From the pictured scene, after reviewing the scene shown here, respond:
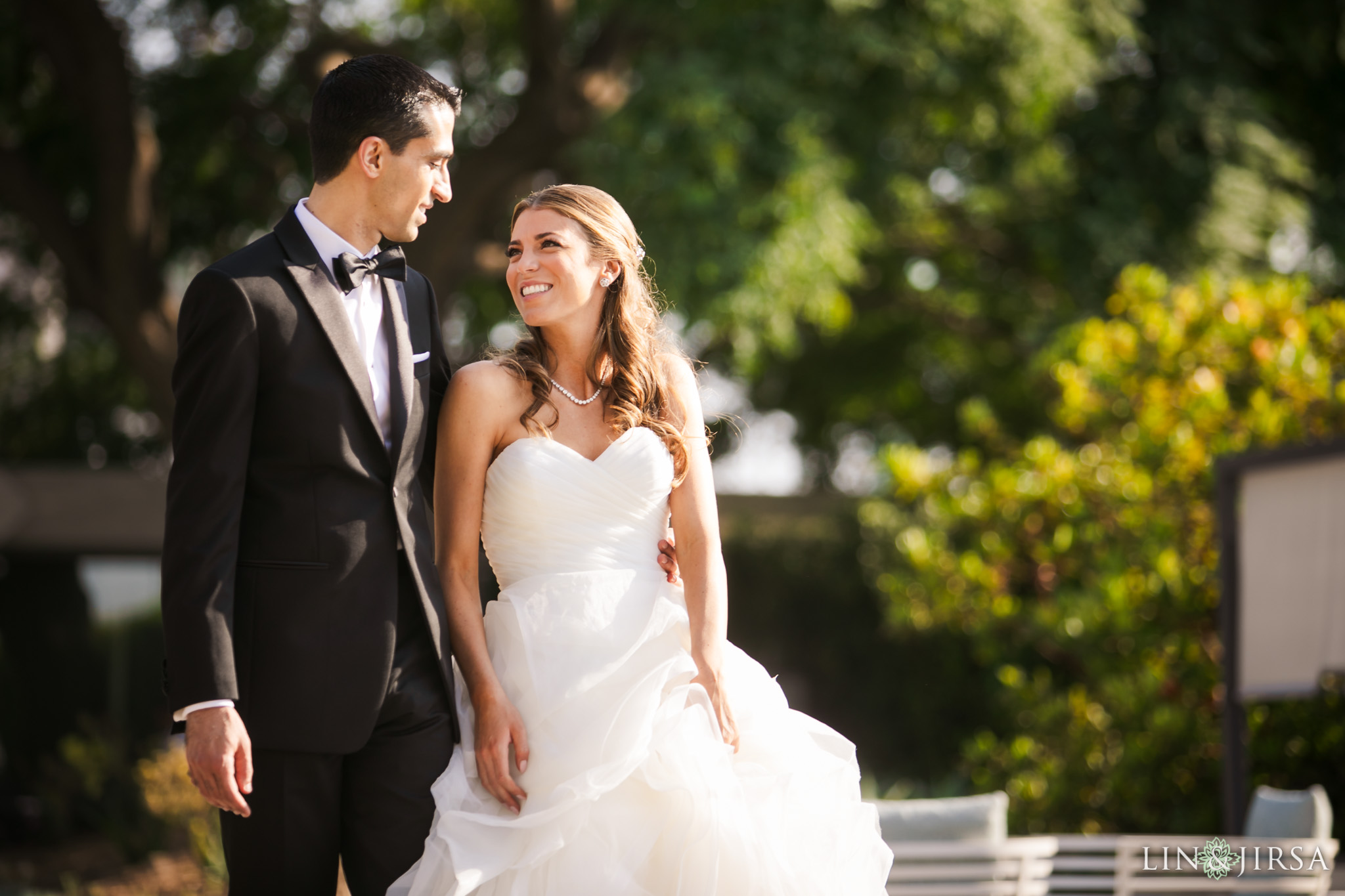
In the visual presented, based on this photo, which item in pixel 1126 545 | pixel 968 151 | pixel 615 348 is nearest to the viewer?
pixel 615 348

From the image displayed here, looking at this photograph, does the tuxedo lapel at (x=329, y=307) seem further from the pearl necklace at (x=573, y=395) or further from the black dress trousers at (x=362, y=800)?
the pearl necklace at (x=573, y=395)

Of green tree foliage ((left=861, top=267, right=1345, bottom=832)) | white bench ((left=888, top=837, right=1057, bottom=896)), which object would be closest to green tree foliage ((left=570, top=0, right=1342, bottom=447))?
green tree foliage ((left=861, top=267, right=1345, bottom=832))

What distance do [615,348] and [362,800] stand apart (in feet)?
4.00

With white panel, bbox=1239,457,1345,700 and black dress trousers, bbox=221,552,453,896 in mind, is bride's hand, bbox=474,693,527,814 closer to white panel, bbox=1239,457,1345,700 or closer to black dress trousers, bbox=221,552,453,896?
black dress trousers, bbox=221,552,453,896

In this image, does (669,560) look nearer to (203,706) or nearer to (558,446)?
(558,446)

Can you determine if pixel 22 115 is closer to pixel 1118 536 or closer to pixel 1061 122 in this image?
pixel 1061 122

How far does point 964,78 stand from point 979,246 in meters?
4.11

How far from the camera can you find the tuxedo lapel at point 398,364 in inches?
104

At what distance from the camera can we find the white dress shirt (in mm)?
2674

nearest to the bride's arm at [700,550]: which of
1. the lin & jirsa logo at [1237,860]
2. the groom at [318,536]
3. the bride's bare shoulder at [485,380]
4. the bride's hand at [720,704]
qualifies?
the bride's hand at [720,704]

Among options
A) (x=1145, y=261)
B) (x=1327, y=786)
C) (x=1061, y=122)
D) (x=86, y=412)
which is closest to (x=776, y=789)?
(x=1327, y=786)

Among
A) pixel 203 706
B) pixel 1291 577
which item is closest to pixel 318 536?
pixel 203 706

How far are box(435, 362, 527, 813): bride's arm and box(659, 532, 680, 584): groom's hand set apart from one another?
0.44m

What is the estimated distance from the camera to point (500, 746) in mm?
2670
